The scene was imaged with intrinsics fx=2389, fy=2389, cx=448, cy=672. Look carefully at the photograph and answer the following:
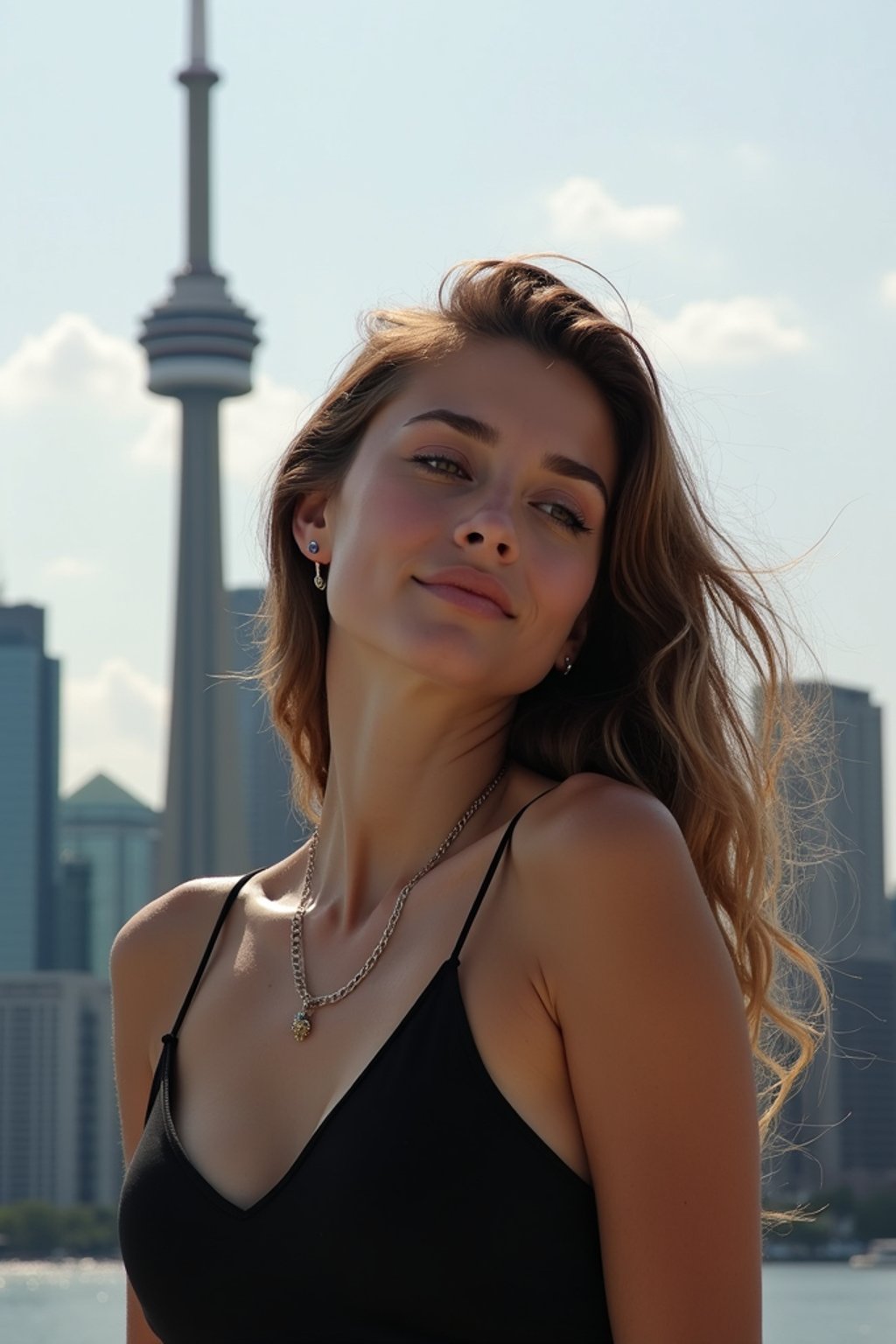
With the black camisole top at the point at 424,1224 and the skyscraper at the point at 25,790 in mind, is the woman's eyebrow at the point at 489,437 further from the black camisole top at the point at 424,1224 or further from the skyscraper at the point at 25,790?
the skyscraper at the point at 25,790

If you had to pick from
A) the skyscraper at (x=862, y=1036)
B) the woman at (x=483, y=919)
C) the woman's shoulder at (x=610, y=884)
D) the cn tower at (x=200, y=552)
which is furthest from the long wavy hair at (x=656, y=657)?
the skyscraper at (x=862, y=1036)

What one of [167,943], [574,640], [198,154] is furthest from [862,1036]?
[574,640]

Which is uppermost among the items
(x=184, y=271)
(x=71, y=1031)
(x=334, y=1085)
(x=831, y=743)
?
(x=184, y=271)

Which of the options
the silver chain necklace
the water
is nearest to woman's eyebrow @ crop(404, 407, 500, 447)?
the silver chain necklace

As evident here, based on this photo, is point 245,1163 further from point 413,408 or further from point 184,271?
point 184,271

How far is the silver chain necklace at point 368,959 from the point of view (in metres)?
3.51

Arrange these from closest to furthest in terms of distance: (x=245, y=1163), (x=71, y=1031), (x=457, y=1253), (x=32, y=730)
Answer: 1. (x=457, y=1253)
2. (x=245, y=1163)
3. (x=71, y=1031)
4. (x=32, y=730)

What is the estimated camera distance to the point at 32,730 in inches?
6048

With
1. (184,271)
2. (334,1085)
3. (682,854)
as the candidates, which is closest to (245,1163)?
(334,1085)

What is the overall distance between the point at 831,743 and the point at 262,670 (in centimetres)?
102

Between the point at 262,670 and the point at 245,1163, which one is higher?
the point at 262,670

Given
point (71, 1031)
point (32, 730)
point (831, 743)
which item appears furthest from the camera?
point (32, 730)

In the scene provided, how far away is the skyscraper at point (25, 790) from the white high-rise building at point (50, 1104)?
1270 centimetres

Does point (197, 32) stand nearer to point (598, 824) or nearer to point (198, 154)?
point (198, 154)
